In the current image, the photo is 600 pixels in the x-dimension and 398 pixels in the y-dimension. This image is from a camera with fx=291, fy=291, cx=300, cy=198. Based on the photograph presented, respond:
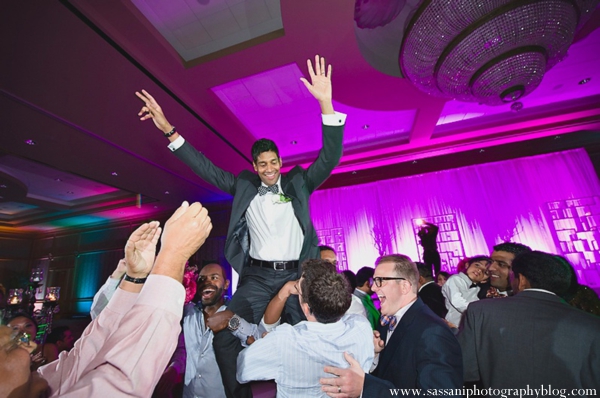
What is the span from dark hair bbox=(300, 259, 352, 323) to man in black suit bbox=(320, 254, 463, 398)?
29 cm

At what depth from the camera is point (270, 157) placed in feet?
8.29

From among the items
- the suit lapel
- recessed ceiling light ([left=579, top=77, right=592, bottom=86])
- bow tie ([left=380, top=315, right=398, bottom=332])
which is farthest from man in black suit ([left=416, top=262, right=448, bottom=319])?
recessed ceiling light ([left=579, top=77, right=592, bottom=86])

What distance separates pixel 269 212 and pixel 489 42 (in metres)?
2.15

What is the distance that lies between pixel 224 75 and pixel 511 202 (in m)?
7.29

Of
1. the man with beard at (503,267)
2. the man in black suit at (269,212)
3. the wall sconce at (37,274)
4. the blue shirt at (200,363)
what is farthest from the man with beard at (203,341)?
the wall sconce at (37,274)

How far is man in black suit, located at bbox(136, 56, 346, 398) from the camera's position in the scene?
2.30m

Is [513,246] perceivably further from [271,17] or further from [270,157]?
[271,17]

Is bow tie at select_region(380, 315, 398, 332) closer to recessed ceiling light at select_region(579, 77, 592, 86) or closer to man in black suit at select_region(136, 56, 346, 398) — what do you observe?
man in black suit at select_region(136, 56, 346, 398)

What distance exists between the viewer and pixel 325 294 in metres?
1.92

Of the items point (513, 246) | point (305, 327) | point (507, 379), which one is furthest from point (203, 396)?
point (513, 246)

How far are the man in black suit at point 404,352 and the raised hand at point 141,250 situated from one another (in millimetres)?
1151

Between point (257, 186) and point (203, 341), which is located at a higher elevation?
point (257, 186)

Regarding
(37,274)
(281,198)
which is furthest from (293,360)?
(37,274)

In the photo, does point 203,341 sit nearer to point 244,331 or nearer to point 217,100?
point 244,331
